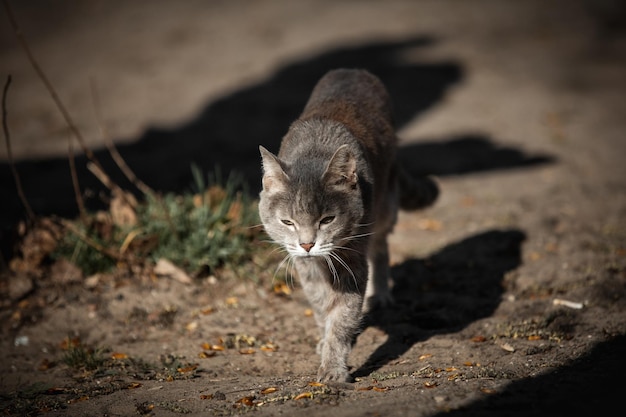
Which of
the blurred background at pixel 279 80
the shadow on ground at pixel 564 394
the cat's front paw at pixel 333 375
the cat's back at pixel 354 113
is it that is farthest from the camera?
the blurred background at pixel 279 80

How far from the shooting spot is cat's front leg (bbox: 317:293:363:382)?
4.43 meters

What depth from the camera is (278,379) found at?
448cm

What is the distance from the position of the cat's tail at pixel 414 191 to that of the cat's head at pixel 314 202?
1.57m

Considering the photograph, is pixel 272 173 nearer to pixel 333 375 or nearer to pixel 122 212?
pixel 333 375

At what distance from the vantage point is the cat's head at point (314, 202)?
4.25 m

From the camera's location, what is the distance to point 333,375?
434 centimetres

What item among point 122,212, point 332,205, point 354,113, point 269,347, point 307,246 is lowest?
point 269,347

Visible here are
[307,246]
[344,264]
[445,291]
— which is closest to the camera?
[307,246]

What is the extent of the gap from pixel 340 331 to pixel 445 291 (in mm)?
1737

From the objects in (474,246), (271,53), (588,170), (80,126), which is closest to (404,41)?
(271,53)

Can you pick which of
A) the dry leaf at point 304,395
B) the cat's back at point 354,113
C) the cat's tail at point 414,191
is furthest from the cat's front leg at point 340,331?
the cat's tail at point 414,191

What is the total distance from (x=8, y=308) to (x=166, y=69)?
763cm

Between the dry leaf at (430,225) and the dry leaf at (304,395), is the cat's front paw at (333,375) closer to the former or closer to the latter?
the dry leaf at (304,395)

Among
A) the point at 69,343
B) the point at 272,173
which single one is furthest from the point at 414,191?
the point at 69,343
